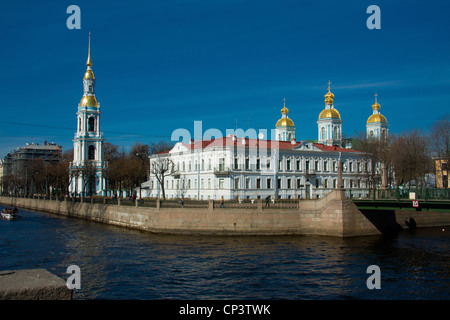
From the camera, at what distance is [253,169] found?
66.0 m

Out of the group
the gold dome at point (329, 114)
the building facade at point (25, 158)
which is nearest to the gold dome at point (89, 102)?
the building facade at point (25, 158)

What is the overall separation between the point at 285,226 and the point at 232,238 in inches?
197

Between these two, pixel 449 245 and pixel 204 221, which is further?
pixel 204 221

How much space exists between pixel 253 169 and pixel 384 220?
28347 mm

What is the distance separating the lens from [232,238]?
3522 centimetres

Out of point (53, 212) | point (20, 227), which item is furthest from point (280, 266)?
point (53, 212)

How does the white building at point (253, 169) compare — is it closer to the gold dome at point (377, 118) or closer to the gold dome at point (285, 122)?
the gold dome at point (285, 122)

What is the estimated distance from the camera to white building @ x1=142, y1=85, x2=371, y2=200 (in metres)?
64.5

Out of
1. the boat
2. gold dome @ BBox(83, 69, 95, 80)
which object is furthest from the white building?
gold dome @ BBox(83, 69, 95, 80)

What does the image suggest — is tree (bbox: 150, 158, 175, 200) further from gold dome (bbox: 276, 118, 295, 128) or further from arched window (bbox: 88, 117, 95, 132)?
Answer: gold dome (bbox: 276, 118, 295, 128)

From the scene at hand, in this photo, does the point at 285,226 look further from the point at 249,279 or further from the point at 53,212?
the point at 53,212

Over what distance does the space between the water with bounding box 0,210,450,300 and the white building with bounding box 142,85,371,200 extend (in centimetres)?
2760

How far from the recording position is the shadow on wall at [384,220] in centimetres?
3841

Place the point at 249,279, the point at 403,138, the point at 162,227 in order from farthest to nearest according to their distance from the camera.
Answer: the point at 403,138, the point at 162,227, the point at 249,279
